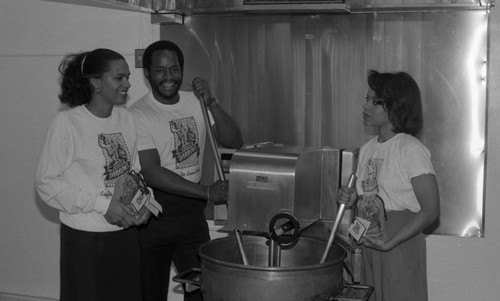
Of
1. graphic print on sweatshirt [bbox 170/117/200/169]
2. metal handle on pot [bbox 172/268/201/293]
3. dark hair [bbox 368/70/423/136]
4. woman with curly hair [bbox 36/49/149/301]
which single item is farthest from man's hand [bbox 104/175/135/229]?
dark hair [bbox 368/70/423/136]

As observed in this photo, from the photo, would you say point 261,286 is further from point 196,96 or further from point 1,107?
point 1,107

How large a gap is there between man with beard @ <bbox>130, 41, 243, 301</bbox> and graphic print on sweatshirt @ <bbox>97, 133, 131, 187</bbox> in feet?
0.69

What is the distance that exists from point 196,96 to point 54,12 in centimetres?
134

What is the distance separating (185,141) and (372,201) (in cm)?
90

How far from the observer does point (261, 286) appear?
223 centimetres

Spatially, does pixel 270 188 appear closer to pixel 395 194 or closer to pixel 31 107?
pixel 395 194

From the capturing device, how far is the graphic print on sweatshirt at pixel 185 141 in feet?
10.3

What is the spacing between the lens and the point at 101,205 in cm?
268

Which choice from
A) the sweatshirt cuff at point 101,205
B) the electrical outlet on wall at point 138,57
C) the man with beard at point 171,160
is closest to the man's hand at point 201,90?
the man with beard at point 171,160

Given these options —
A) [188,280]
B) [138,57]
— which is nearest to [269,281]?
[188,280]

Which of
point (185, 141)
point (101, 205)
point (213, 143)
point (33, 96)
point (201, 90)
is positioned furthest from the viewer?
point (33, 96)

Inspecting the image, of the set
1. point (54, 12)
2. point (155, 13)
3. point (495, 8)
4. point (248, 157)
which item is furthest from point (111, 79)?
point (495, 8)

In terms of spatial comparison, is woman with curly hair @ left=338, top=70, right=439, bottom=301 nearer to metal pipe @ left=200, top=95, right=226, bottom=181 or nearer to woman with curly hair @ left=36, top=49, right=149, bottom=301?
metal pipe @ left=200, top=95, right=226, bottom=181

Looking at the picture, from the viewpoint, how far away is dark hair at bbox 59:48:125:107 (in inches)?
111
